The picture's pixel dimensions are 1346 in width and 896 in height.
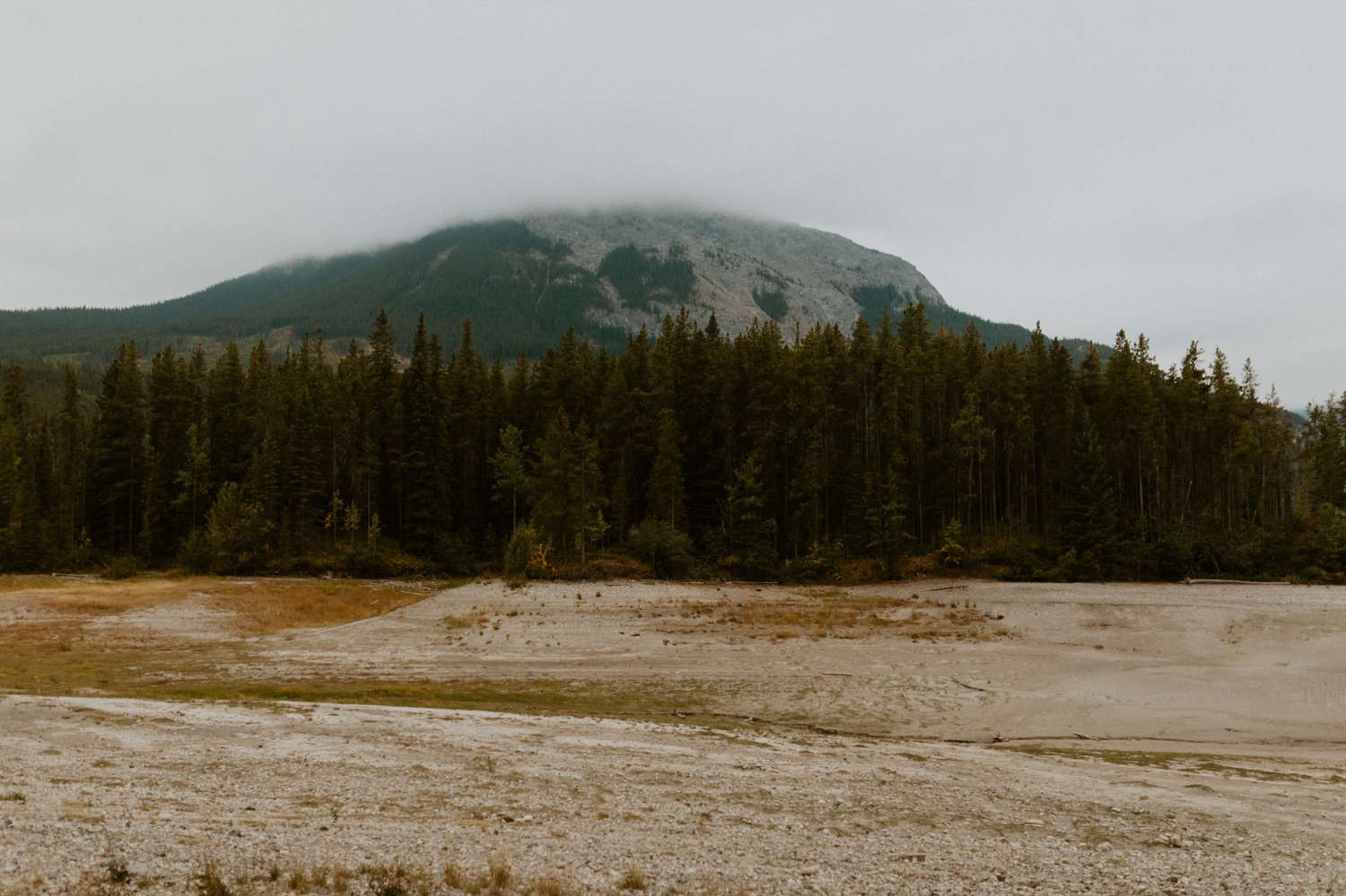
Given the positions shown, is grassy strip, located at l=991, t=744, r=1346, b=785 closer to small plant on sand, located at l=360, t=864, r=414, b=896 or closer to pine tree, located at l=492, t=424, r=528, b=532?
small plant on sand, located at l=360, t=864, r=414, b=896

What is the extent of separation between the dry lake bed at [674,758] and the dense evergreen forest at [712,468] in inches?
1071

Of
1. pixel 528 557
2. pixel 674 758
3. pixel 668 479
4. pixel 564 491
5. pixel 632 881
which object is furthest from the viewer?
pixel 668 479

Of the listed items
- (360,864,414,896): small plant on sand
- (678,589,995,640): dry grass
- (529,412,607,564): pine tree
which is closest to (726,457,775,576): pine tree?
(678,589,995,640): dry grass

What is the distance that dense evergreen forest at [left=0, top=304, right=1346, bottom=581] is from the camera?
68438mm

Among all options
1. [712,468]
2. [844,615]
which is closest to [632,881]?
[844,615]

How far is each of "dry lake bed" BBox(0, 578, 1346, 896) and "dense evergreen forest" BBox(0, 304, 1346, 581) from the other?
27200mm

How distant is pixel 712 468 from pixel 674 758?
60.0 metres

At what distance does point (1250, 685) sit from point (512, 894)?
1205 inches

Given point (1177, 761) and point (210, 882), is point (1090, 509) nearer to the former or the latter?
point (1177, 761)

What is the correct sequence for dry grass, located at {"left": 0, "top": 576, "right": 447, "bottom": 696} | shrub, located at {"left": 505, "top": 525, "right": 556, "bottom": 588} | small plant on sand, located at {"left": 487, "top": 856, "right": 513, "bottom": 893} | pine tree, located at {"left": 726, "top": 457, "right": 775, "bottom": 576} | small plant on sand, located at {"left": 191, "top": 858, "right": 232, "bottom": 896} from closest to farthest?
small plant on sand, located at {"left": 191, "top": 858, "right": 232, "bottom": 896} → small plant on sand, located at {"left": 487, "top": 856, "right": 513, "bottom": 893} → dry grass, located at {"left": 0, "top": 576, "right": 447, "bottom": 696} → shrub, located at {"left": 505, "top": 525, "right": 556, "bottom": 588} → pine tree, located at {"left": 726, "top": 457, "right": 775, "bottom": 576}

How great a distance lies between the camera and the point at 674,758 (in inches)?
653

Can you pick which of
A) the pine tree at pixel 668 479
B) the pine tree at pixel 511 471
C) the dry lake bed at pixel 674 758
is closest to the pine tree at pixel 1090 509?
the dry lake bed at pixel 674 758

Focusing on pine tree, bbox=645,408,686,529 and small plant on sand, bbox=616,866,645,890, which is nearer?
small plant on sand, bbox=616,866,645,890

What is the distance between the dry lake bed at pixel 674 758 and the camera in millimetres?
9961
